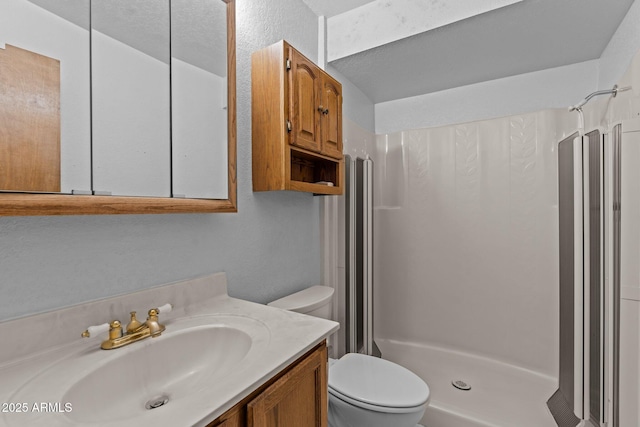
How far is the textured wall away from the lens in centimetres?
77

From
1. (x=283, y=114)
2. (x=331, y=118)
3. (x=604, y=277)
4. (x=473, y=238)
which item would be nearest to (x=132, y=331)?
(x=283, y=114)

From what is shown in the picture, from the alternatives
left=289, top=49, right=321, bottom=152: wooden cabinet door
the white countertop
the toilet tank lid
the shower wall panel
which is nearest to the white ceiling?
the shower wall panel

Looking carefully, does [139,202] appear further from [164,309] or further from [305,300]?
[305,300]

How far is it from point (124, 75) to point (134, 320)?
2.36 ft

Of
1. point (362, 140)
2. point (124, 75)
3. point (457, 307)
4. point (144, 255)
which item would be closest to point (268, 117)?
point (124, 75)

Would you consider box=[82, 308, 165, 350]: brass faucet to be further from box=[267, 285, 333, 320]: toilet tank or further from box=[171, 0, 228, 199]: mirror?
box=[267, 285, 333, 320]: toilet tank

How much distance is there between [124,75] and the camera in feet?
3.01

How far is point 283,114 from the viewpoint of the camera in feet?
4.24

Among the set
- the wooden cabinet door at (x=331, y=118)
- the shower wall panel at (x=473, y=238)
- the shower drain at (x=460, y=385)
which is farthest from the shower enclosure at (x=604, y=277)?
the wooden cabinet door at (x=331, y=118)

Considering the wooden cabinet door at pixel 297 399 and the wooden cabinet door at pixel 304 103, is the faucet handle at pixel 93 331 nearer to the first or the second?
the wooden cabinet door at pixel 297 399

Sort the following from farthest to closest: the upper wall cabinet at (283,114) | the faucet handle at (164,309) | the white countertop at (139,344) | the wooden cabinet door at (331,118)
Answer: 1. the wooden cabinet door at (331,118)
2. the upper wall cabinet at (283,114)
3. the faucet handle at (164,309)
4. the white countertop at (139,344)

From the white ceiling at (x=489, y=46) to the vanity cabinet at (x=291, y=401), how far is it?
66.1 inches

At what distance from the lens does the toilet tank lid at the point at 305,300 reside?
4.61 ft

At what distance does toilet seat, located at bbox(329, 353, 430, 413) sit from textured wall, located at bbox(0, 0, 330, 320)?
48cm
